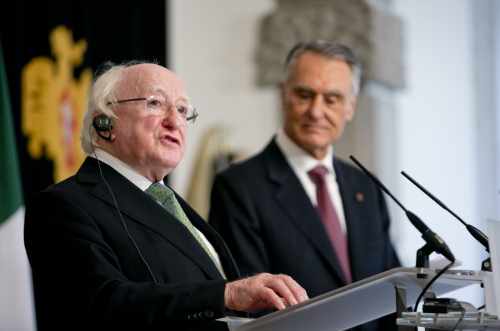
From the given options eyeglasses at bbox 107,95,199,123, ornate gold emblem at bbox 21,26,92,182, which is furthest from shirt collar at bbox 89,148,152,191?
ornate gold emblem at bbox 21,26,92,182

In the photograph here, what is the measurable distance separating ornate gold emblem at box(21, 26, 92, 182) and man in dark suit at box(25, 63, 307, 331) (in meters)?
2.50

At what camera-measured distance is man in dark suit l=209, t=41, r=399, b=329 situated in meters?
3.06

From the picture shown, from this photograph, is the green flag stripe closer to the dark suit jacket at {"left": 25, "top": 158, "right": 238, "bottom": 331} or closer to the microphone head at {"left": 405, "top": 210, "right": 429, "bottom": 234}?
the dark suit jacket at {"left": 25, "top": 158, "right": 238, "bottom": 331}

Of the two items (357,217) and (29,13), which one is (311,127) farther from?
(29,13)

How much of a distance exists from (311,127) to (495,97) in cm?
253

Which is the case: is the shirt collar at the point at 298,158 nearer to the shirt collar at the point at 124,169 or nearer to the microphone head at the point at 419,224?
the shirt collar at the point at 124,169

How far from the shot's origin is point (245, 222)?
121 inches

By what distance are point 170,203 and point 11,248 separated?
118 centimetres

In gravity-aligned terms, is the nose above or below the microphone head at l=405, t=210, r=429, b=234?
above

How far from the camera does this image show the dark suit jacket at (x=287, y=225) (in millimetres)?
3047

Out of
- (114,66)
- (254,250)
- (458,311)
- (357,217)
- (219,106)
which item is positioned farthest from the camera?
(219,106)

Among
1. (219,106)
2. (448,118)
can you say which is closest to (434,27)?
(448,118)

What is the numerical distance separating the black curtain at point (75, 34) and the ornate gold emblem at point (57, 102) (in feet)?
0.12

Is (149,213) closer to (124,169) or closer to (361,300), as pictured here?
(124,169)
